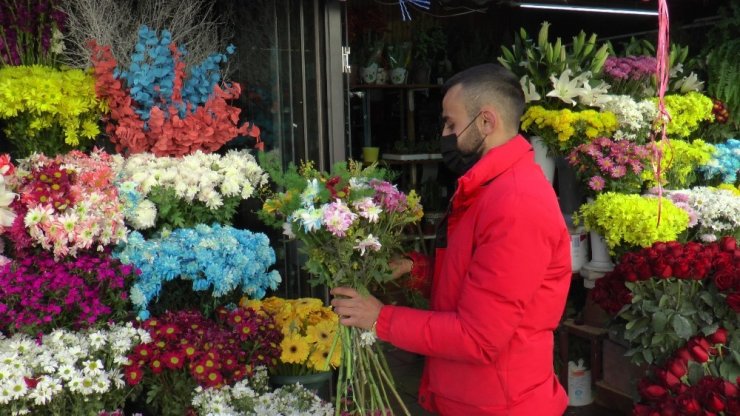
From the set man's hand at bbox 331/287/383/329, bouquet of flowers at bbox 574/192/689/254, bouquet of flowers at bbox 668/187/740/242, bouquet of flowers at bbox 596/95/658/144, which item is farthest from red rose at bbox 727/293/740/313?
man's hand at bbox 331/287/383/329

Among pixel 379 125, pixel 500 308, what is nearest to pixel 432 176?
pixel 379 125

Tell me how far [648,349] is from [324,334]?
4.41 ft

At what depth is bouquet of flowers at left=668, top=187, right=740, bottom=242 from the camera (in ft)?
12.0

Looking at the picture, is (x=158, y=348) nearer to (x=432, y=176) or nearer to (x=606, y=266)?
(x=606, y=266)

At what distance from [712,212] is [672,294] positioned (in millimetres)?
743

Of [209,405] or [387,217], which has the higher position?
[387,217]

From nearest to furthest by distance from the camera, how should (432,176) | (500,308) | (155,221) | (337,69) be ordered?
1. (500,308)
2. (155,221)
3. (337,69)
4. (432,176)

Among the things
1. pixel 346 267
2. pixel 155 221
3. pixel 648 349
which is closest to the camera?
pixel 346 267

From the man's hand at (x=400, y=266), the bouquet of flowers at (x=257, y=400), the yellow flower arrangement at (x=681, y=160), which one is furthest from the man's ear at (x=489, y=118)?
the yellow flower arrangement at (x=681, y=160)

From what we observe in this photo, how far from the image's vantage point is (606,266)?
401 centimetres

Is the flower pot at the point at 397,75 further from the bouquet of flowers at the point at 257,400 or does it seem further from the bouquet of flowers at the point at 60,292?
the bouquet of flowers at the point at 60,292

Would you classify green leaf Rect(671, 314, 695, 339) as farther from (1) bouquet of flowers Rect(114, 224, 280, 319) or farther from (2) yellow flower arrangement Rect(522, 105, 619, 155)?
(1) bouquet of flowers Rect(114, 224, 280, 319)

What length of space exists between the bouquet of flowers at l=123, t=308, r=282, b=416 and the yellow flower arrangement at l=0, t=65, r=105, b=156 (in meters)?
0.90

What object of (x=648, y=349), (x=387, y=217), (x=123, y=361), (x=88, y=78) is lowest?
(x=648, y=349)
